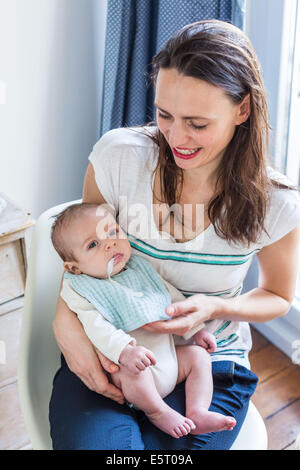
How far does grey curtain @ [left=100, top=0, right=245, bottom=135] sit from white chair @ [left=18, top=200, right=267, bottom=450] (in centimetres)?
68

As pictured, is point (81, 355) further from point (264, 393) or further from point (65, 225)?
point (264, 393)

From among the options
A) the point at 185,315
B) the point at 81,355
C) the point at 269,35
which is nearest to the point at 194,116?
the point at 185,315

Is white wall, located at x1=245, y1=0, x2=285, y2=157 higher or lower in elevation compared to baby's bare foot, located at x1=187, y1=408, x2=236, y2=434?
higher

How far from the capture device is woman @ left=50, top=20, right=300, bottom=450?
92cm

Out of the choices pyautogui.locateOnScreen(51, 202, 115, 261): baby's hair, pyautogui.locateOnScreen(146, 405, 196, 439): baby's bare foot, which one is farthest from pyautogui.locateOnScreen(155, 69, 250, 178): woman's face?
pyautogui.locateOnScreen(146, 405, 196, 439): baby's bare foot

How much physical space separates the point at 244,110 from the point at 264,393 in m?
1.14

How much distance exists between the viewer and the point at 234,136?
1.05 metres

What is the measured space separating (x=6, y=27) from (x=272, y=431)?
5.37 ft

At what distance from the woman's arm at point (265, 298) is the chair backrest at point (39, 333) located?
34cm

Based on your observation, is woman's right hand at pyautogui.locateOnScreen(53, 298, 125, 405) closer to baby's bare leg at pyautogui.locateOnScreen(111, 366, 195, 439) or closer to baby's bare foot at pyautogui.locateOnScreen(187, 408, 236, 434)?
baby's bare leg at pyautogui.locateOnScreen(111, 366, 195, 439)

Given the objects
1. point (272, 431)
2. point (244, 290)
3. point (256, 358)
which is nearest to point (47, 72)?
point (244, 290)

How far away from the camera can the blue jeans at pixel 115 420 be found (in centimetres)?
92

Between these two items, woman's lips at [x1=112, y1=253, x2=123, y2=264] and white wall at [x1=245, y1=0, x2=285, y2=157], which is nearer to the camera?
woman's lips at [x1=112, y1=253, x2=123, y2=264]

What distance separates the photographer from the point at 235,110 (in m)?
0.97
